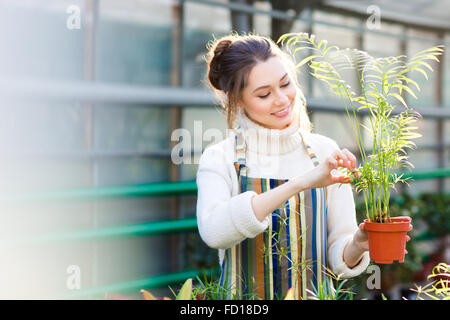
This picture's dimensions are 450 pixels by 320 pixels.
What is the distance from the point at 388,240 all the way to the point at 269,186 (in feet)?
1.34

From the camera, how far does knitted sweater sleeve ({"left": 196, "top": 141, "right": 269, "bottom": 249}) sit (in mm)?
1073

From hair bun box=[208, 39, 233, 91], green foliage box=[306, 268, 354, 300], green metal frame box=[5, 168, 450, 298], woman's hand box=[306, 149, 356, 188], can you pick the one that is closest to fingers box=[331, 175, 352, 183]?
woman's hand box=[306, 149, 356, 188]

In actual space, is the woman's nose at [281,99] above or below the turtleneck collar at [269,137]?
above

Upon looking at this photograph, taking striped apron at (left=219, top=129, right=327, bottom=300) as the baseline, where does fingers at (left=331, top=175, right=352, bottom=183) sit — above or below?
above

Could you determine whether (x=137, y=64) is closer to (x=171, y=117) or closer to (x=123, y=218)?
(x=171, y=117)

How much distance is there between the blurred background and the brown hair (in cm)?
51

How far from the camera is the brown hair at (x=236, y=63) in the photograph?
4.08ft

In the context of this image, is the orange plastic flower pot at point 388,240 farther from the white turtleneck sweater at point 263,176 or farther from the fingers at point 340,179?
the white turtleneck sweater at point 263,176

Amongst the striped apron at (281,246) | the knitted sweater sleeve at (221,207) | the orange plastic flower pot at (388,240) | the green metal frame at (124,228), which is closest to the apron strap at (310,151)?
the striped apron at (281,246)

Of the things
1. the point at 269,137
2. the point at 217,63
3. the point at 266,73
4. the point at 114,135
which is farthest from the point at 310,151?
the point at 114,135

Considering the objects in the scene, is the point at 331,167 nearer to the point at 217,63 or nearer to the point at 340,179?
the point at 340,179

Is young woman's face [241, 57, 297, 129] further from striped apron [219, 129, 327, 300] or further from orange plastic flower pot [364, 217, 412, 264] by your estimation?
orange plastic flower pot [364, 217, 412, 264]

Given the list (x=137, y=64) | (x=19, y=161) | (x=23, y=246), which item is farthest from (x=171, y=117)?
(x=23, y=246)

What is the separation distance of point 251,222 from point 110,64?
2.14 meters
